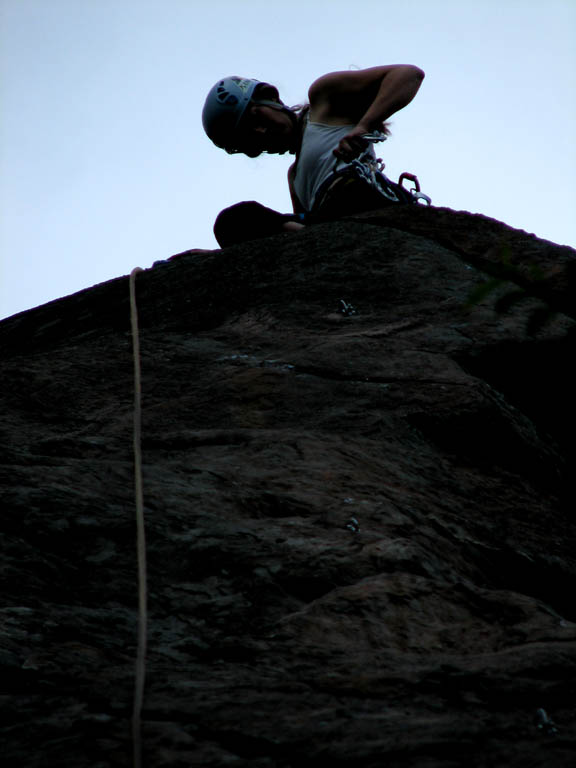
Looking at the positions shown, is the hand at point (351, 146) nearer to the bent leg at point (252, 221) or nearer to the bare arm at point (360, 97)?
the bare arm at point (360, 97)

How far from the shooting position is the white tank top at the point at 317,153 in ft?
14.7

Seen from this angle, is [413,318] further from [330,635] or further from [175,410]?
[330,635]

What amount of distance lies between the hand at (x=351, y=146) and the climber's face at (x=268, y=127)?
0.62m

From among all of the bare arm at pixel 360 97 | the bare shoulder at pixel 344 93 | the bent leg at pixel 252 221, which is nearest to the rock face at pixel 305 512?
the bent leg at pixel 252 221

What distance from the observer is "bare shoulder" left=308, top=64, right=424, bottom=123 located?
4.49m

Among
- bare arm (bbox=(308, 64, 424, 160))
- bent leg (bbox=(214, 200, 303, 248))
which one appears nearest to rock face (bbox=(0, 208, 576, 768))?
bent leg (bbox=(214, 200, 303, 248))

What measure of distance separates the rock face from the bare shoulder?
795mm

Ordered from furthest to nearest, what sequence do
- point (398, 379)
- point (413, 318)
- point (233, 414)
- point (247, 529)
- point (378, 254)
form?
point (378, 254)
point (413, 318)
point (398, 379)
point (233, 414)
point (247, 529)

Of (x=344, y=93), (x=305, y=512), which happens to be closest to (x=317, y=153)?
(x=344, y=93)

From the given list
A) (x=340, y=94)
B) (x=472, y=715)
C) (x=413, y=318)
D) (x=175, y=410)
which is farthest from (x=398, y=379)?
(x=340, y=94)

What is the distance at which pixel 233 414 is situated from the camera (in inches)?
108

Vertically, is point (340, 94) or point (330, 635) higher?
point (340, 94)

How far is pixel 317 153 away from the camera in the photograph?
4.53 m

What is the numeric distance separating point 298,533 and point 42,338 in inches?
91.7
